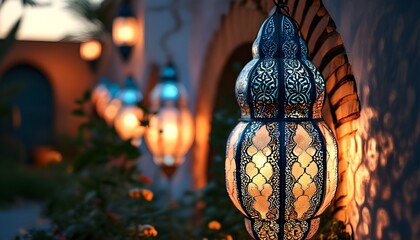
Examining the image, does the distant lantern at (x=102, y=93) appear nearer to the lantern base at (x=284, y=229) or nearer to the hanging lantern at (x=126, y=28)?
the hanging lantern at (x=126, y=28)

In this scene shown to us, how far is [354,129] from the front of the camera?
3.37m

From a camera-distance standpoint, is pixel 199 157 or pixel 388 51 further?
pixel 199 157

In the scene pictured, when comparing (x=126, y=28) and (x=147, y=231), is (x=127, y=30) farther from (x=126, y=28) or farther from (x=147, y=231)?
(x=147, y=231)

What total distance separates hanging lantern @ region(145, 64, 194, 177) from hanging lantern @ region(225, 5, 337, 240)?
157 inches

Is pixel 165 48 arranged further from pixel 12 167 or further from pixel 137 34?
pixel 12 167

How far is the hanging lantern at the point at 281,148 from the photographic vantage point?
3.04 metres

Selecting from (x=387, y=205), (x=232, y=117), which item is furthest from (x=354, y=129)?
(x=232, y=117)

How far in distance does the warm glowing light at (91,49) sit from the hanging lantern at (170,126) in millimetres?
7451

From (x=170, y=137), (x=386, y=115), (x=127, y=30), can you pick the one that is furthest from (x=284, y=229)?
(x=127, y=30)

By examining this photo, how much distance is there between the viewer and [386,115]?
2.94 metres

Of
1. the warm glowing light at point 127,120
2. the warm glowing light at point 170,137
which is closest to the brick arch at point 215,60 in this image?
the warm glowing light at point 170,137

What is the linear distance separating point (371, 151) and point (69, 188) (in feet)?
16.6

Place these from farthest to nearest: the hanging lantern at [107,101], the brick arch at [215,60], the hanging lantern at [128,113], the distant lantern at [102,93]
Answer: the distant lantern at [102,93]
the hanging lantern at [107,101]
the hanging lantern at [128,113]
the brick arch at [215,60]

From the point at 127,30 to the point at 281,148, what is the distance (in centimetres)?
790
